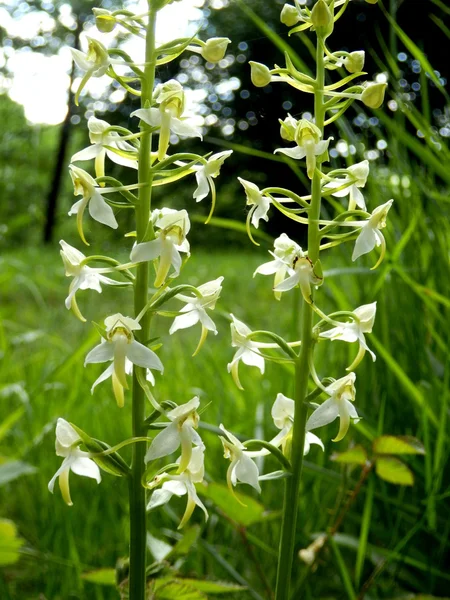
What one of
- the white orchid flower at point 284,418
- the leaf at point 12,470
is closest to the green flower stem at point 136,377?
the white orchid flower at point 284,418

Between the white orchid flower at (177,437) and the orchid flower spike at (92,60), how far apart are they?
243 millimetres

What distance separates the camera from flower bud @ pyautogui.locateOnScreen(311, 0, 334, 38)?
1.65 ft

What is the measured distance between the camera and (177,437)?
473mm

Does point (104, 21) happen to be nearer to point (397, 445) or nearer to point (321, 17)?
point (321, 17)

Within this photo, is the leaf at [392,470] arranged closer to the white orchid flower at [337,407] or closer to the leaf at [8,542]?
the white orchid flower at [337,407]

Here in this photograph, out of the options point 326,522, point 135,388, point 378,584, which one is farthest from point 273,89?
point 135,388

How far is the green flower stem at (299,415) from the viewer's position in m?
0.49

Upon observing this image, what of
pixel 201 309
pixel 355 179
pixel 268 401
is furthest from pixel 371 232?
pixel 268 401

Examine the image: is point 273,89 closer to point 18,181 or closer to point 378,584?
point 18,181

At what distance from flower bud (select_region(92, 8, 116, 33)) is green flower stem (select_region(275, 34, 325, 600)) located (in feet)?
0.52

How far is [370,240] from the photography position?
0.54 metres

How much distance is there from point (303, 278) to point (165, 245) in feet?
0.33

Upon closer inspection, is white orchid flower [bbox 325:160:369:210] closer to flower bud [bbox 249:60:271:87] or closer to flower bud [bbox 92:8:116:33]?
flower bud [bbox 249:60:271:87]

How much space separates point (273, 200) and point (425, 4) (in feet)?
5.93
